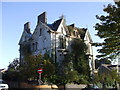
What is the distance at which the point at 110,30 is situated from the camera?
37.6ft

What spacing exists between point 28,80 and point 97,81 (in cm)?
1388

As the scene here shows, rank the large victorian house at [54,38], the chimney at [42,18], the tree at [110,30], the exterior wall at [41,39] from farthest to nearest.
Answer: the chimney at [42,18] → the exterior wall at [41,39] → the large victorian house at [54,38] → the tree at [110,30]

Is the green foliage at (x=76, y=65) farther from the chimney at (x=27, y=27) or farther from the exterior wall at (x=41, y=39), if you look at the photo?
the chimney at (x=27, y=27)

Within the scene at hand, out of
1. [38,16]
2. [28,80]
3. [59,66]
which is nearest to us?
[28,80]

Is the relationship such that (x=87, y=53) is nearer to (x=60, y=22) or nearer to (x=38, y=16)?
(x=60, y=22)

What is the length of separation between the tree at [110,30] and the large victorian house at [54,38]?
69.4 ft

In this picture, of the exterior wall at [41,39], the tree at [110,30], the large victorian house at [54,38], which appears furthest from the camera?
the exterior wall at [41,39]

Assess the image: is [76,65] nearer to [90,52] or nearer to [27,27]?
[90,52]

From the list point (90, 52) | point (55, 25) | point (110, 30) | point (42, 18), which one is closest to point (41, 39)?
point (55, 25)

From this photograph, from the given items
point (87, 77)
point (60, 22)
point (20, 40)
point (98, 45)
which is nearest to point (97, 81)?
point (87, 77)

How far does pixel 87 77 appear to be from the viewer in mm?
34125

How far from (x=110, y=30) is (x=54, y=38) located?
76.3 ft

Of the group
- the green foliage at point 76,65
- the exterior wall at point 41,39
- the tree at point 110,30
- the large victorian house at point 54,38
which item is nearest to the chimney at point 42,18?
the large victorian house at point 54,38

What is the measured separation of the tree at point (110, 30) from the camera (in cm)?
1127
